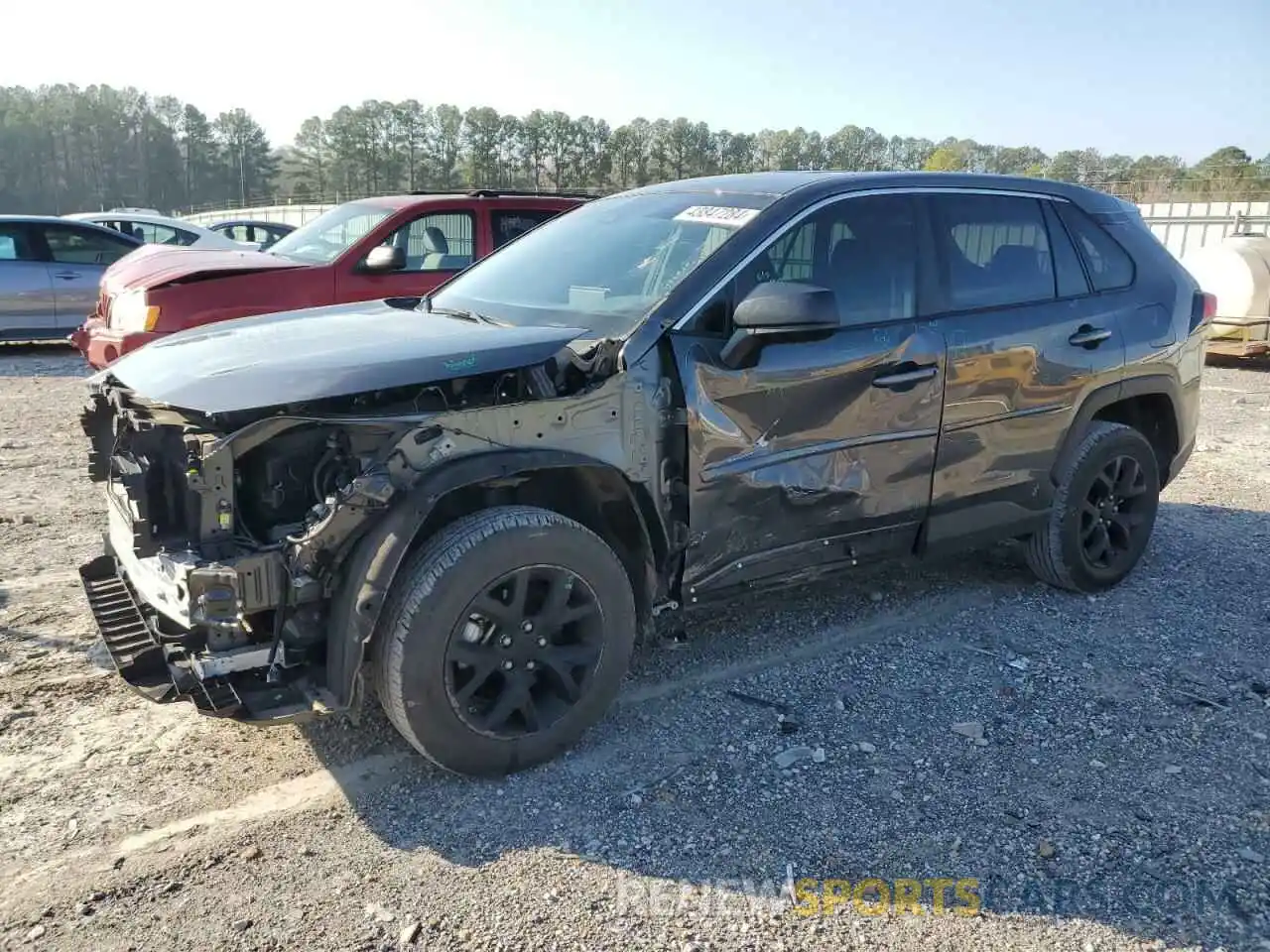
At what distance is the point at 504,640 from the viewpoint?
10.1 feet

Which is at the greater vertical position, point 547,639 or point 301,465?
point 301,465

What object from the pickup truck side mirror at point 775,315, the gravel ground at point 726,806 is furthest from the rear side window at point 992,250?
the gravel ground at point 726,806

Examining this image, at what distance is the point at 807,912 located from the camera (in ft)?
8.48

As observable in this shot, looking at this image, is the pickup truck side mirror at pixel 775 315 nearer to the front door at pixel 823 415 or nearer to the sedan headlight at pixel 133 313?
the front door at pixel 823 415

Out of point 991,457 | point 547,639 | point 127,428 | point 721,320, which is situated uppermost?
point 721,320

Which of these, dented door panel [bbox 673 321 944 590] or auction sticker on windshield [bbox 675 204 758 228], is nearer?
dented door panel [bbox 673 321 944 590]

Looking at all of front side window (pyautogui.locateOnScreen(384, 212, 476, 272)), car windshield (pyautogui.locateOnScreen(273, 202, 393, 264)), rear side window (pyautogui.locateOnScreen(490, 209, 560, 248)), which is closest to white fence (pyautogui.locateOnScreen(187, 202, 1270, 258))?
rear side window (pyautogui.locateOnScreen(490, 209, 560, 248))

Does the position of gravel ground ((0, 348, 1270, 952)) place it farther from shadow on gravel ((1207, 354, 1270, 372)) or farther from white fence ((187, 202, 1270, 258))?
white fence ((187, 202, 1270, 258))

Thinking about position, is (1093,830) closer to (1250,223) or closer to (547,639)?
(547,639)

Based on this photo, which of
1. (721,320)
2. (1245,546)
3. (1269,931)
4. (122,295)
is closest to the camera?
(1269,931)

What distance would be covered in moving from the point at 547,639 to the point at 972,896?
143cm

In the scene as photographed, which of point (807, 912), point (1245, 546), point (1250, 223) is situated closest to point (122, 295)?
point (807, 912)

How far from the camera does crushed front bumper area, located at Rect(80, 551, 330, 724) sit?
2766 millimetres

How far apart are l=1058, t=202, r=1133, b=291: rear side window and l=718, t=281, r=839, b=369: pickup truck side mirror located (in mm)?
1956
